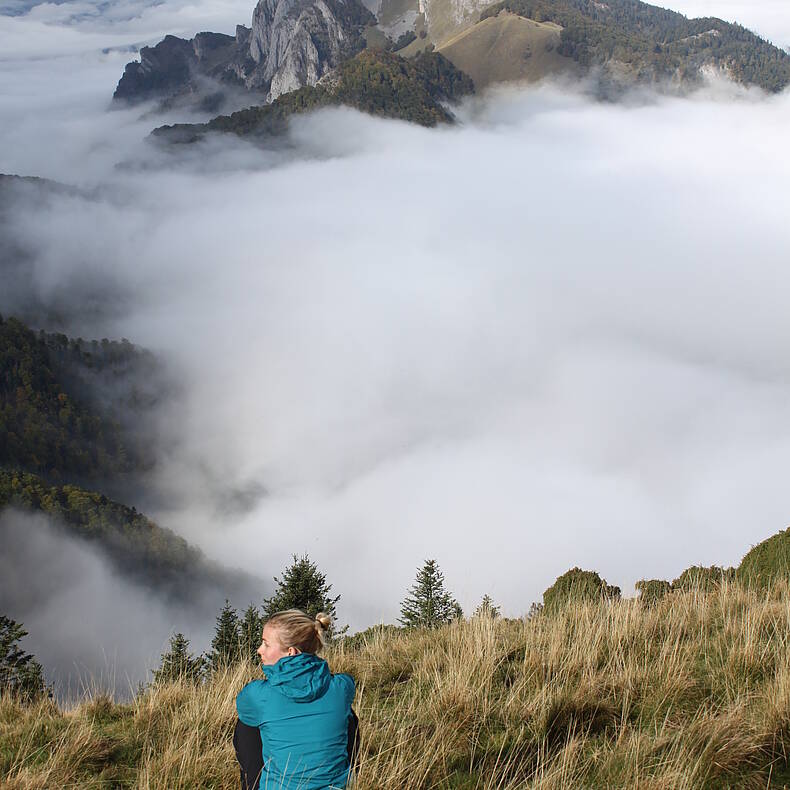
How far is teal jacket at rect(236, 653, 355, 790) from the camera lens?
359cm

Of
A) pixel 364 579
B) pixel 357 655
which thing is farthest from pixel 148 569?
pixel 357 655

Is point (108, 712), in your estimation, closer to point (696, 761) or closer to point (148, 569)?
point (696, 761)

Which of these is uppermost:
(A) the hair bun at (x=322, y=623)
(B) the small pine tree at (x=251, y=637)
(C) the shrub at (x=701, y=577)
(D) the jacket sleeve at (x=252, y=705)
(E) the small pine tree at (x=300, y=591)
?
(A) the hair bun at (x=322, y=623)

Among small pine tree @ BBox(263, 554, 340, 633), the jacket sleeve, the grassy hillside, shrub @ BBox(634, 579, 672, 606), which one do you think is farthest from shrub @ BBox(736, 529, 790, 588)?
small pine tree @ BBox(263, 554, 340, 633)

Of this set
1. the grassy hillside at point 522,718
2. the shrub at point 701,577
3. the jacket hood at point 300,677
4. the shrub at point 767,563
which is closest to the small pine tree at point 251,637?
the grassy hillside at point 522,718

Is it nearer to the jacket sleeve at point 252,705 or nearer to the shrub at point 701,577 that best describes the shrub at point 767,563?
the shrub at point 701,577

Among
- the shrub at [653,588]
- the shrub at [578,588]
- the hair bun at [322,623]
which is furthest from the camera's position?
the shrub at [578,588]

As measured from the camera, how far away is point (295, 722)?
3.61 meters

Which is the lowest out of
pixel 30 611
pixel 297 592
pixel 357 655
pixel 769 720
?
pixel 30 611

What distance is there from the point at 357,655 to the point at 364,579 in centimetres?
17723

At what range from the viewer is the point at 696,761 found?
12.8 feet

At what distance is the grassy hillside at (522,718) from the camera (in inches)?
→ 160

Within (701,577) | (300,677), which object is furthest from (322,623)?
(701,577)

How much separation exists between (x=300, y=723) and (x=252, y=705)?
0.29 metres
